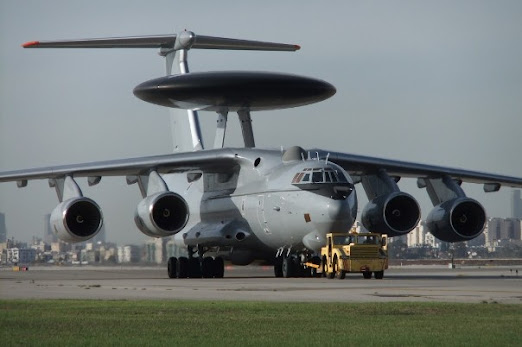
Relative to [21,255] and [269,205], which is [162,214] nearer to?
[269,205]

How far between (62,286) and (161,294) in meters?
5.31

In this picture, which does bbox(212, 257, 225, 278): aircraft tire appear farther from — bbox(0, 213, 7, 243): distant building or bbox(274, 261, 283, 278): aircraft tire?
bbox(0, 213, 7, 243): distant building

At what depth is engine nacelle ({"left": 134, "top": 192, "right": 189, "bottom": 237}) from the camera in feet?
119

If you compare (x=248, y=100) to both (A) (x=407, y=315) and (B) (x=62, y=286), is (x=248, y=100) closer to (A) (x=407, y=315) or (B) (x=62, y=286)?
(B) (x=62, y=286)

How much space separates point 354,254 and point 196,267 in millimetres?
8778

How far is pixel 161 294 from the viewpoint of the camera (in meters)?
23.8

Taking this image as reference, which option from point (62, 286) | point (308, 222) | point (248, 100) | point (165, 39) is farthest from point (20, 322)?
point (165, 39)

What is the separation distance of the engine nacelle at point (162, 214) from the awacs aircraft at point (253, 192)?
33 millimetres

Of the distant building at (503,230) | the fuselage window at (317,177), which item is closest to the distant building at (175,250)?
the fuselage window at (317,177)

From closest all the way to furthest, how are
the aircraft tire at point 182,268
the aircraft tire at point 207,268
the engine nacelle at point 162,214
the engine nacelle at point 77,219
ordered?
the engine nacelle at point 162,214
the engine nacelle at point 77,219
the aircraft tire at point 182,268
the aircraft tire at point 207,268

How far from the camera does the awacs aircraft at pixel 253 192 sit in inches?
1361

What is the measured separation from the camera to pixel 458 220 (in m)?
37.8

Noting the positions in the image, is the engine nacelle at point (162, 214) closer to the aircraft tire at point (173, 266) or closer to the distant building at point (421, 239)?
the aircraft tire at point (173, 266)

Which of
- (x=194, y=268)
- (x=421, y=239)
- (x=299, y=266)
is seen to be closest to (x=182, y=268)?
(x=194, y=268)
